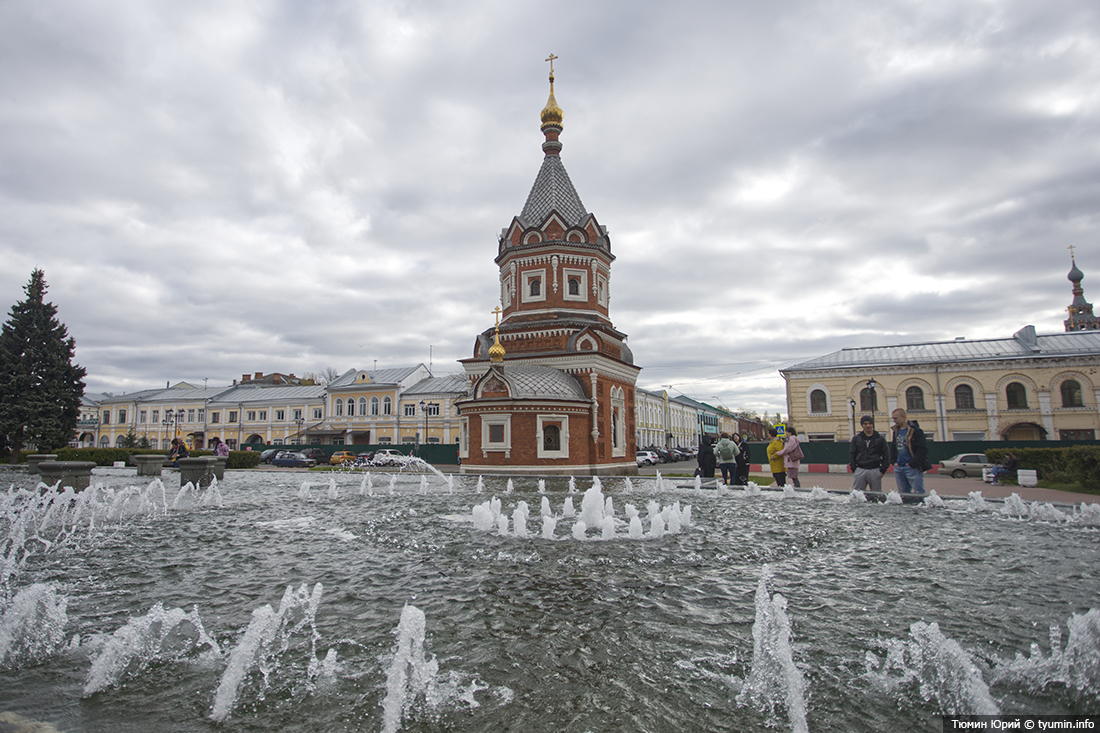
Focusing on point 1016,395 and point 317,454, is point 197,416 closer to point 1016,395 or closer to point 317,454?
point 317,454

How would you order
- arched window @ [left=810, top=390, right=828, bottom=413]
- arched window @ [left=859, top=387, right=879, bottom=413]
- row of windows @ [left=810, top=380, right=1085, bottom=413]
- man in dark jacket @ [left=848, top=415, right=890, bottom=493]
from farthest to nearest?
arched window @ [left=810, top=390, right=828, bottom=413] < arched window @ [left=859, top=387, right=879, bottom=413] < row of windows @ [left=810, top=380, right=1085, bottom=413] < man in dark jacket @ [left=848, top=415, right=890, bottom=493]

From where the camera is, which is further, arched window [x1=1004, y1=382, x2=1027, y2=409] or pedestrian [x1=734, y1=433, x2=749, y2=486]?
arched window [x1=1004, y1=382, x2=1027, y2=409]

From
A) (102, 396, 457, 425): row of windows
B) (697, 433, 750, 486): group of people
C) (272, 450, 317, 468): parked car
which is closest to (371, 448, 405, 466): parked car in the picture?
(272, 450, 317, 468): parked car

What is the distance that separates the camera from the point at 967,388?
4050 cm

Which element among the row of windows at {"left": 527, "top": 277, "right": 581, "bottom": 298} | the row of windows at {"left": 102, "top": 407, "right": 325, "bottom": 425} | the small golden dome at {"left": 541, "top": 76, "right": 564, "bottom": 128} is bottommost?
the row of windows at {"left": 102, "top": 407, "right": 325, "bottom": 425}

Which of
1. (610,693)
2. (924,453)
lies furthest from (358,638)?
(924,453)

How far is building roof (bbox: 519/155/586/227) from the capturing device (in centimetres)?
3244

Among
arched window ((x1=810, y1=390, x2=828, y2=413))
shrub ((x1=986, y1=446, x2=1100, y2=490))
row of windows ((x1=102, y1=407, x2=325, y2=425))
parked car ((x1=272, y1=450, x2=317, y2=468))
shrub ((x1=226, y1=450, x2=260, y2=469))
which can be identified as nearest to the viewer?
shrub ((x1=986, y1=446, x2=1100, y2=490))

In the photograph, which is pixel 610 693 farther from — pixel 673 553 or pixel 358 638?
pixel 673 553

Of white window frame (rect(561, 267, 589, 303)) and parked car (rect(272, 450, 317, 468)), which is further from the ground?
white window frame (rect(561, 267, 589, 303))

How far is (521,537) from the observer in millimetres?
9234

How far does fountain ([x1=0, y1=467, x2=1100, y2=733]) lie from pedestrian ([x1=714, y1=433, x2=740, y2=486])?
6.66 meters

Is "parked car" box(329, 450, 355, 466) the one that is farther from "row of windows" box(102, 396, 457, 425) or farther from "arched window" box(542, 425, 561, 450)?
"arched window" box(542, 425, 561, 450)

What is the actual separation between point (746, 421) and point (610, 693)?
14070 centimetres
